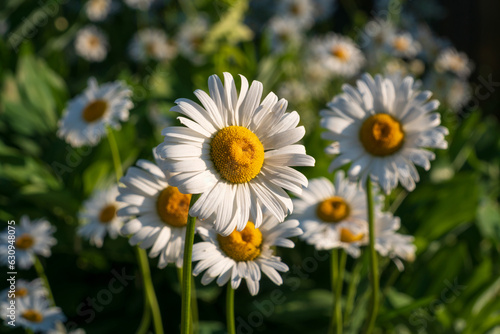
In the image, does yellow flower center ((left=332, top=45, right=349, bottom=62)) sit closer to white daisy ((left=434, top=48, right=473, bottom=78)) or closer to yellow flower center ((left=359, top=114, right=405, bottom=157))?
white daisy ((left=434, top=48, right=473, bottom=78))

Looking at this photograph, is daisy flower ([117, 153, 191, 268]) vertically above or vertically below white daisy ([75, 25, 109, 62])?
above

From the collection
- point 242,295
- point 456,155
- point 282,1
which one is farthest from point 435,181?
point 282,1

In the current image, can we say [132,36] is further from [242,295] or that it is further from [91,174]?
[242,295]

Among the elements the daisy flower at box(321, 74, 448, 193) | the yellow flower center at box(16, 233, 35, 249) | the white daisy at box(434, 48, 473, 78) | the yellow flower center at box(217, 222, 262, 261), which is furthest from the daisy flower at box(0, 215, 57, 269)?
the white daisy at box(434, 48, 473, 78)

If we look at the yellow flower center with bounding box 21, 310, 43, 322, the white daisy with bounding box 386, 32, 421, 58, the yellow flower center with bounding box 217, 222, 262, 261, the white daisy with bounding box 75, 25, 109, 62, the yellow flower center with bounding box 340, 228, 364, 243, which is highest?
the white daisy with bounding box 386, 32, 421, 58

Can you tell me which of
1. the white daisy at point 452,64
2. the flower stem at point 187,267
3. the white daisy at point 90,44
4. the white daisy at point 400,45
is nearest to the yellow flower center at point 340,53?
the white daisy at point 400,45

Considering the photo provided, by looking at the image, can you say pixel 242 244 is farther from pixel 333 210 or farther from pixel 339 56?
pixel 339 56
